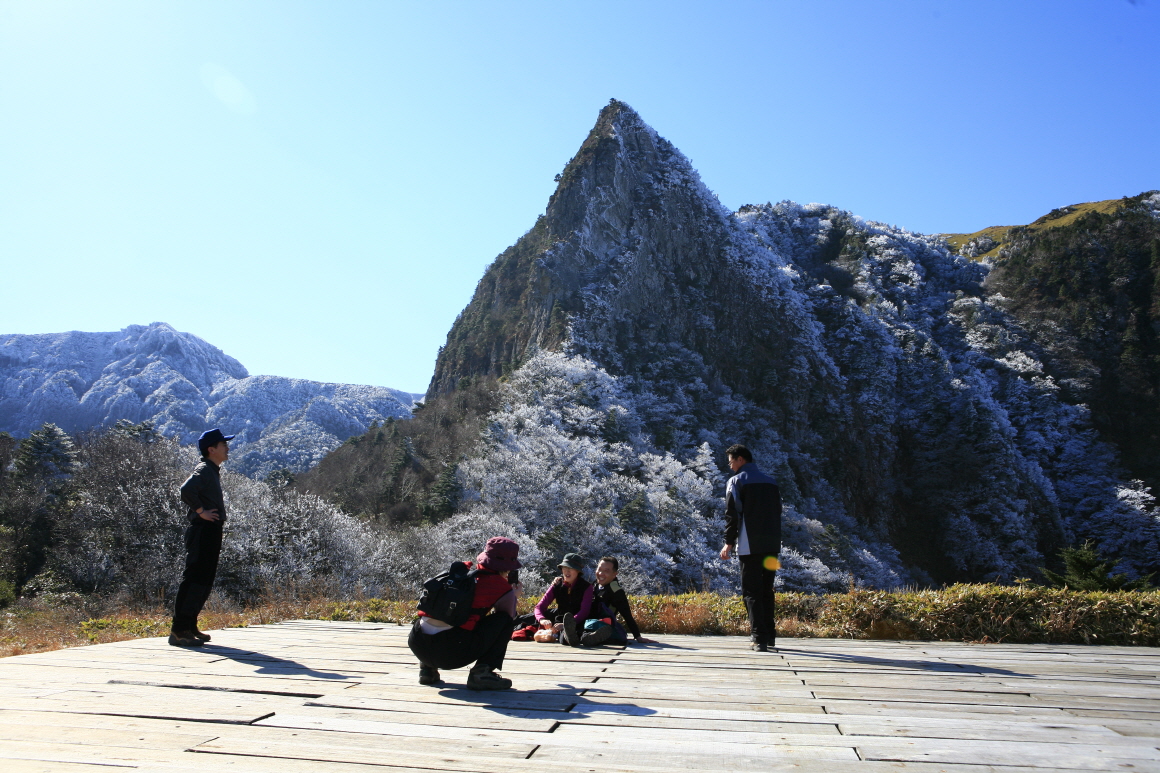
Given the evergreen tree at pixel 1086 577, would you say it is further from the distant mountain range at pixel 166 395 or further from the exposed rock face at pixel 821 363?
the distant mountain range at pixel 166 395

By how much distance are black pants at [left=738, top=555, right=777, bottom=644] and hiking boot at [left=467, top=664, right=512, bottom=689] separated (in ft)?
8.14

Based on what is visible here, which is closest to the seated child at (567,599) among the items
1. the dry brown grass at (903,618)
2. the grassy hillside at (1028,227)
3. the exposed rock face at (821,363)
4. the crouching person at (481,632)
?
the dry brown grass at (903,618)

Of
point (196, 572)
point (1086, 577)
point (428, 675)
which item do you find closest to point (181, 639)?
point (196, 572)

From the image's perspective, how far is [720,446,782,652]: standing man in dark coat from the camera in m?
5.35

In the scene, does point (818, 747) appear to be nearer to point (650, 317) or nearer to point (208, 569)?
point (208, 569)

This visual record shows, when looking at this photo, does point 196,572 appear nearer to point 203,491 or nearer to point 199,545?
point 199,545

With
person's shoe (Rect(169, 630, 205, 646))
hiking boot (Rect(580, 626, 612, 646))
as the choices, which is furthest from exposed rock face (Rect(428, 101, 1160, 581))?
person's shoe (Rect(169, 630, 205, 646))

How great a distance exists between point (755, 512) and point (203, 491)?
179 inches

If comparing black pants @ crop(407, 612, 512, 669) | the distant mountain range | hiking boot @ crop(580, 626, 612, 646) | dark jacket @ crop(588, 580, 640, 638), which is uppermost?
the distant mountain range

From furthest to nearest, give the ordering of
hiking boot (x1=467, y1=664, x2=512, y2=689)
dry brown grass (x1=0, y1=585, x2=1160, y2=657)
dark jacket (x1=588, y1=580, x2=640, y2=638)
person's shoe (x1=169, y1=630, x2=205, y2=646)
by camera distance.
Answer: dark jacket (x1=588, y1=580, x2=640, y2=638), dry brown grass (x1=0, y1=585, x2=1160, y2=657), person's shoe (x1=169, y1=630, x2=205, y2=646), hiking boot (x1=467, y1=664, x2=512, y2=689)

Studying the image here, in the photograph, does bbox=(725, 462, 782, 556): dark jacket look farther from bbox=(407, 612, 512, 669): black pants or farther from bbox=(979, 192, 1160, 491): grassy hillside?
bbox=(979, 192, 1160, 491): grassy hillside

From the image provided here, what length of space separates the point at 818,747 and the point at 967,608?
4.20 metres

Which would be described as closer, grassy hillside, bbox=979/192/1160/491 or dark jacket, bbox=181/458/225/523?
dark jacket, bbox=181/458/225/523

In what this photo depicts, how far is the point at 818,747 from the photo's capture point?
2.55 metres
